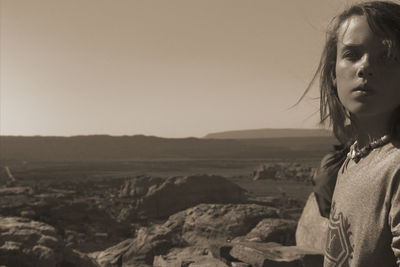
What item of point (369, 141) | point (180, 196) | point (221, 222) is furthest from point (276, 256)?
point (180, 196)

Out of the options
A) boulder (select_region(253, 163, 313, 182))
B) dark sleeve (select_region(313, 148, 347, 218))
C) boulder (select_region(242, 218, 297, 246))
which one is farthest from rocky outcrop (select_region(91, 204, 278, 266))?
boulder (select_region(253, 163, 313, 182))

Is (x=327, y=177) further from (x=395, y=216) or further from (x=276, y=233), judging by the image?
(x=276, y=233)

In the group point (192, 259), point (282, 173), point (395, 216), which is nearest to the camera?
point (395, 216)

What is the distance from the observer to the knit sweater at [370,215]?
1210mm

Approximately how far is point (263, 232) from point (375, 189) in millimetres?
5213

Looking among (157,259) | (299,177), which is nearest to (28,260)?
(157,259)

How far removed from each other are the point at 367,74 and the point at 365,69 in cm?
1

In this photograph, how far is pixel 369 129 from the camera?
136cm

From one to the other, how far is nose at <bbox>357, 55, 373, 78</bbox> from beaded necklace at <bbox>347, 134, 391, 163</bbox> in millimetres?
170

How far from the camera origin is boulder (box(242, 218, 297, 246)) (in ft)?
20.5

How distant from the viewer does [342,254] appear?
4.46ft

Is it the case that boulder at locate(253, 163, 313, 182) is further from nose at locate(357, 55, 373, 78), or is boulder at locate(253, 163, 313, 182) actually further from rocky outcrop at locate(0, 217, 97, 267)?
nose at locate(357, 55, 373, 78)

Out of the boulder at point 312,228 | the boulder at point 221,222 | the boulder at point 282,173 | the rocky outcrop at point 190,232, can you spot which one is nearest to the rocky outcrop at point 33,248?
the rocky outcrop at point 190,232

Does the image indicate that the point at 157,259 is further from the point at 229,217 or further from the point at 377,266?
the point at 377,266
